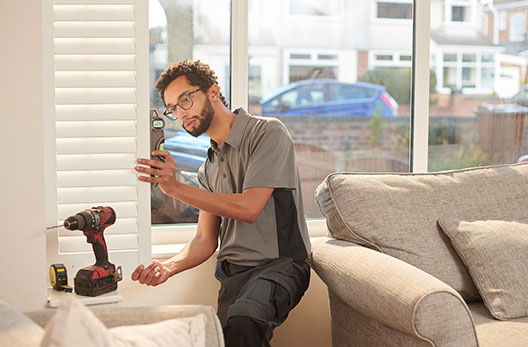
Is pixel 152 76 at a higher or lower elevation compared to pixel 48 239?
higher

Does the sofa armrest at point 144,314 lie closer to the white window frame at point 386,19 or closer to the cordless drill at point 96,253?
the cordless drill at point 96,253

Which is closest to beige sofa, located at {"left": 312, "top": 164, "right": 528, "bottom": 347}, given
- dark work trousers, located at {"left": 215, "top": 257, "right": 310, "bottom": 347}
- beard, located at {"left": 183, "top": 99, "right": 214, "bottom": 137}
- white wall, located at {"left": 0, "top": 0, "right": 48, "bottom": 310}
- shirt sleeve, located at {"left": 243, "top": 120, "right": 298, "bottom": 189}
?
dark work trousers, located at {"left": 215, "top": 257, "right": 310, "bottom": 347}

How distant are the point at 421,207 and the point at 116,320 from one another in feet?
4.51

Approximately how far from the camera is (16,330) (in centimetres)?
105

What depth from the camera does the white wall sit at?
5.36 ft

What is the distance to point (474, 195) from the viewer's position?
7.68 feet

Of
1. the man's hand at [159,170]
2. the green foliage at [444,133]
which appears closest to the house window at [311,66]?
the green foliage at [444,133]

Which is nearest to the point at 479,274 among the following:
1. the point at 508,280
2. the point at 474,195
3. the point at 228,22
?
the point at 508,280

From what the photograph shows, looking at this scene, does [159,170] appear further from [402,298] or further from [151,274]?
[402,298]

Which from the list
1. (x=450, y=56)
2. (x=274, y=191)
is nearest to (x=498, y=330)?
(x=274, y=191)

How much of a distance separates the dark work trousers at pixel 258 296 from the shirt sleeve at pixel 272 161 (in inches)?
10.7

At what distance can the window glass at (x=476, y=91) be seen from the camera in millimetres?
2988

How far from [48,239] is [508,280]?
4.76ft

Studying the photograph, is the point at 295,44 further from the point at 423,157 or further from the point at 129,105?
the point at 129,105
